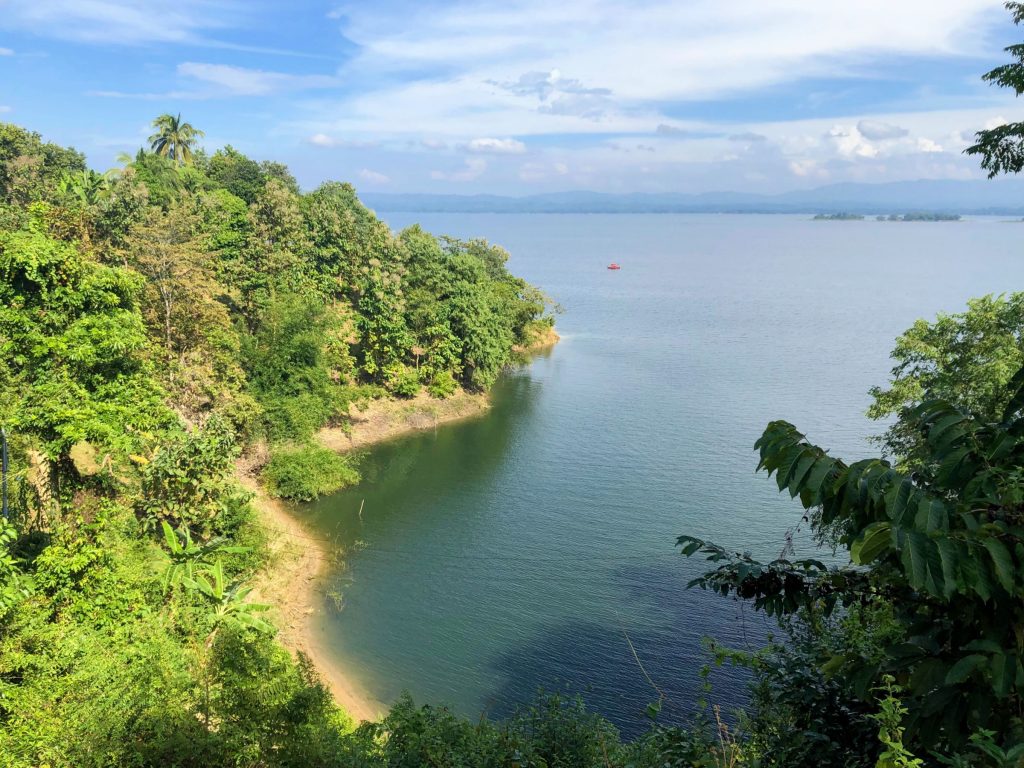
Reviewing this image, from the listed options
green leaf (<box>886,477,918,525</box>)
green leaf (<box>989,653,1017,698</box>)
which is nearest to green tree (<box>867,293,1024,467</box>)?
green leaf (<box>886,477,918,525</box>)

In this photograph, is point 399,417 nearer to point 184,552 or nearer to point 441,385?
point 441,385

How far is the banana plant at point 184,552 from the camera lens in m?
17.6

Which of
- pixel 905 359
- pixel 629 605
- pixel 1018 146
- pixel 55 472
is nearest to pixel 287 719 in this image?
pixel 55 472

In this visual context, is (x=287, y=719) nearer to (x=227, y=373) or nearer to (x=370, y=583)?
(x=370, y=583)

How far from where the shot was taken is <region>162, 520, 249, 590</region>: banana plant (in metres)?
17.6

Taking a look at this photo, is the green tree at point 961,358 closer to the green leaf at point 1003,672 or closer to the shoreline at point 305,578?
the shoreline at point 305,578

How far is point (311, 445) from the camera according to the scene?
96.7 feet

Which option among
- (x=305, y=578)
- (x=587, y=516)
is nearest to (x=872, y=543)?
(x=305, y=578)

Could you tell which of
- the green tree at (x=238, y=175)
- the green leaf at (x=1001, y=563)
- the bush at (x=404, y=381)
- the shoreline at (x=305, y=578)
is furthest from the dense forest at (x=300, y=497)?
the green tree at (x=238, y=175)

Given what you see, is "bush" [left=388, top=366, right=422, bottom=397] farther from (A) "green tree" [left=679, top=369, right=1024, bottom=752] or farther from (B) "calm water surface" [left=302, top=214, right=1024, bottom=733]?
(A) "green tree" [left=679, top=369, right=1024, bottom=752]

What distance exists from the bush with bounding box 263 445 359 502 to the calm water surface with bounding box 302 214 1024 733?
0.70 metres

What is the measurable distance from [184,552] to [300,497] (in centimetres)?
910

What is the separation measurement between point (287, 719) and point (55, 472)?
8827 millimetres

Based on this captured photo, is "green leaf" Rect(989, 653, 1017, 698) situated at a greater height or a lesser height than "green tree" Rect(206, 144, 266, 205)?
lesser
